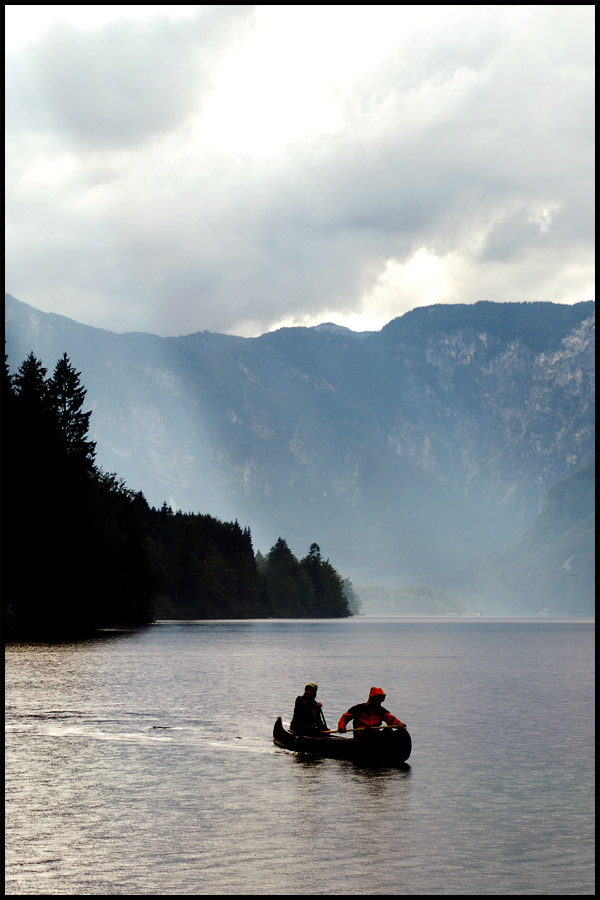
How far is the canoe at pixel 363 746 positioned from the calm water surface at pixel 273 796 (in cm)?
75

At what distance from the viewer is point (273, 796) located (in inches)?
1617

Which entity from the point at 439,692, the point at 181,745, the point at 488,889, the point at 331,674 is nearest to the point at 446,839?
the point at 488,889

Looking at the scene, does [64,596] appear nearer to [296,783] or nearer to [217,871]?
[296,783]

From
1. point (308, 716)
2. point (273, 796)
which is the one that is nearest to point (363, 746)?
point (308, 716)

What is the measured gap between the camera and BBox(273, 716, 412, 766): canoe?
47.6 meters

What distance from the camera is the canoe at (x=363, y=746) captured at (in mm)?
47594

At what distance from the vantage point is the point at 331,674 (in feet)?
346

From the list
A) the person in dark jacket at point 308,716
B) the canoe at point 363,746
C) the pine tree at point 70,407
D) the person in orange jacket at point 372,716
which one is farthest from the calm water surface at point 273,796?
the pine tree at point 70,407

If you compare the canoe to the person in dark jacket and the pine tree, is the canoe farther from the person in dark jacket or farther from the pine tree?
the pine tree

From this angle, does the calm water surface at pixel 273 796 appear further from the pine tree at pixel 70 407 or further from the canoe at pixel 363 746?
the pine tree at pixel 70 407

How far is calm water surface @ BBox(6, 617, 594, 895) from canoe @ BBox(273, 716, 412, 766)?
75 cm

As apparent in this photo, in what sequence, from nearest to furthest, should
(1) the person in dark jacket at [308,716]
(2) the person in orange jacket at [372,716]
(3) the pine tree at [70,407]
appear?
(2) the person in orange jacket at [372,716] → (1) the person in dark jacket at [308,716] → (3) the pine tree at [70,407]

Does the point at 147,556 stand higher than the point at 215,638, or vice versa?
the point at 147,556

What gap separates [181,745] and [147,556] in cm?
14090
